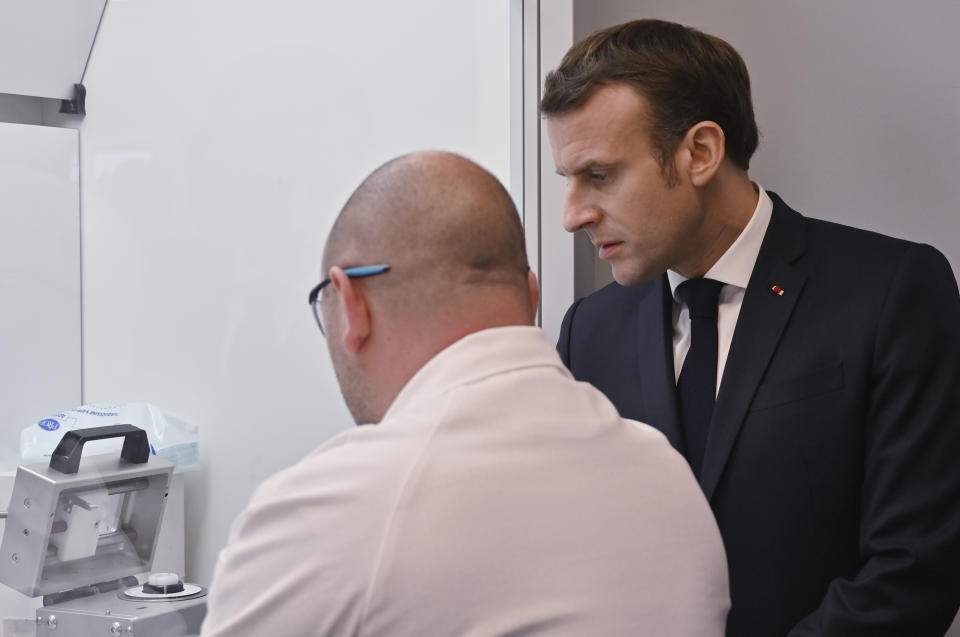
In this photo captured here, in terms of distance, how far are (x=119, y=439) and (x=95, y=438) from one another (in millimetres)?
41

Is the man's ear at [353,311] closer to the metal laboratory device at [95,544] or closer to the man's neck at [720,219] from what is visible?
the metal laboratory device at [95,544]

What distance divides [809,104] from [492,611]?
5.07 ft

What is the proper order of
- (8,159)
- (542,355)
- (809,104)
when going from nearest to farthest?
(542,355)
(8,159)
(809,104)

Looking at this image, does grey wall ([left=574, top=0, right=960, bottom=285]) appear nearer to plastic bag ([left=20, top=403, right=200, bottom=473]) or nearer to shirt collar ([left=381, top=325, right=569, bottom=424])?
plastic bag ([left=20, top=403, right=200, bottom=473])

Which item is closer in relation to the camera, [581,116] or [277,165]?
[581,116]

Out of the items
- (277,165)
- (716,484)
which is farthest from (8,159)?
(716,484)

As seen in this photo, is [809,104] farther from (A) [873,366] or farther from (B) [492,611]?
(B) [492,611]

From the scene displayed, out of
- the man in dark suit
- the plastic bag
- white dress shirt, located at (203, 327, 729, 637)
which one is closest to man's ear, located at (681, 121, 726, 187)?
the man in dark suit

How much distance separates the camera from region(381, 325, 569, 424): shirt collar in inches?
32.5

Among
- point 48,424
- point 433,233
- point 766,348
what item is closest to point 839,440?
point 766,348

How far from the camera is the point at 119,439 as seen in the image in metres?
1.40

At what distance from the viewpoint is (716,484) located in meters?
1.41

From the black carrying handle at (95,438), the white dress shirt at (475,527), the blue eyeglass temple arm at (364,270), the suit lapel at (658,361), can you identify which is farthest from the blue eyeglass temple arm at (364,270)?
the suit lapel at (658,361)

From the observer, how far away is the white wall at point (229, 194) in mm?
1459
